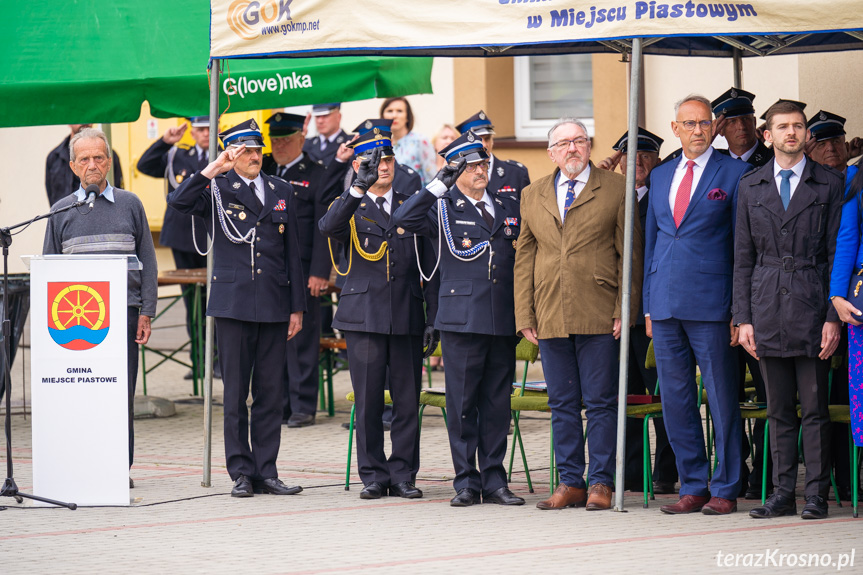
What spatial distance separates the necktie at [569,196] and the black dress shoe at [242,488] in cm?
240

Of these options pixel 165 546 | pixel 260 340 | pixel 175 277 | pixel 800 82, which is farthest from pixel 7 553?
pixel 800 82

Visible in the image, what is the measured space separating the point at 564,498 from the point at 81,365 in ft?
8.99

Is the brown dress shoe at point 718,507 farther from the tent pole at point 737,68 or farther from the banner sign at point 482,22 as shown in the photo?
the tent pole at point 737,68

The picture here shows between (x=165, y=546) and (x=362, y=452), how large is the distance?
5.37ft

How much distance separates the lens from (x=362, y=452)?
8.22 meters

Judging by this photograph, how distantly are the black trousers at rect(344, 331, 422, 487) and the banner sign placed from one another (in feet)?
5.56

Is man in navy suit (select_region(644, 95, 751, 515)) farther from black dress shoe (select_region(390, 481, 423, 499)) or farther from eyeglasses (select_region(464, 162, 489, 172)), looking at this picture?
black dress shoe (select_region(390, 481, 423, 499))

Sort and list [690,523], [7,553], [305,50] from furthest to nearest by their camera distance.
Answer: [305,50], [690,523], [7,553]

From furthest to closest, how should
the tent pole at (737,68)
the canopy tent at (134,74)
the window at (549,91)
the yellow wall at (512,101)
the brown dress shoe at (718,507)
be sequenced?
1. the window at (549,91)
2. the yellow wall at (512,101)
3. the canopy tent at (134,74)
4. the tent pole at (737,68)
5. the brown dress shoe at (718,507)

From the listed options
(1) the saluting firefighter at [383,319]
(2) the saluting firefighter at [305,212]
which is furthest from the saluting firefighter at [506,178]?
(2) the saluting firefighter at [305,212]

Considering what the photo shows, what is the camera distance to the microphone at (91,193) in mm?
8281

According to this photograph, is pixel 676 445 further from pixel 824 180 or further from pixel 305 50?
pixel 305 50

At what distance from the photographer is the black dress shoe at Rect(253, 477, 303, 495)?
8.36 metres

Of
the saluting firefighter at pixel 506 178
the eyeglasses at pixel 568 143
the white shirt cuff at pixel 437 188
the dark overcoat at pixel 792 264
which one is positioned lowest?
the dark overcoat at pixel 792 264
